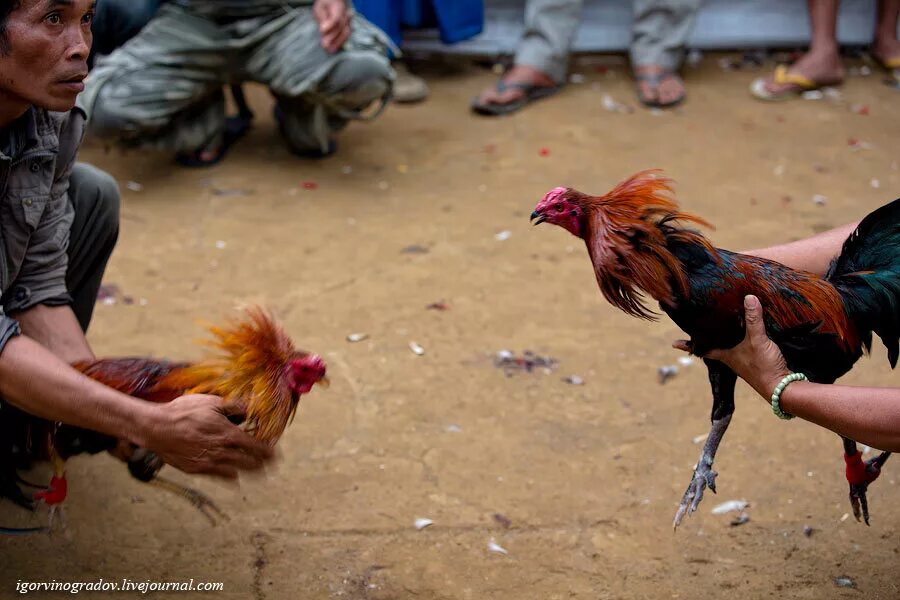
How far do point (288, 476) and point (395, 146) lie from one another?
3.11m

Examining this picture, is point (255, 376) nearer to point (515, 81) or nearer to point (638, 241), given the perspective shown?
point (638, 241)

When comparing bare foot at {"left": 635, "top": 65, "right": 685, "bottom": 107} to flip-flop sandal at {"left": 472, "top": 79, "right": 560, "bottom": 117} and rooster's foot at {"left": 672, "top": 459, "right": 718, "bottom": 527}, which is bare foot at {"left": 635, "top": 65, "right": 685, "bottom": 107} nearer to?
flip-flop sandal at {"left": 472, "top": 79, "right": 560, "bottom": 117}

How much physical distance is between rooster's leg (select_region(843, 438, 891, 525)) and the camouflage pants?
3.25 meters

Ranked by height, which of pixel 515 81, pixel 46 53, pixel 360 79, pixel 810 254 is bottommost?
pixel 515 81

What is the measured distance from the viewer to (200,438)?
2.19 metres

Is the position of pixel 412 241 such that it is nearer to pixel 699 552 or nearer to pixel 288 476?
pixel 288 476

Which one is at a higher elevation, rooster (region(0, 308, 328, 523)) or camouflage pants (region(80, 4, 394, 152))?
rooster (region(0, 308, 328, 523))

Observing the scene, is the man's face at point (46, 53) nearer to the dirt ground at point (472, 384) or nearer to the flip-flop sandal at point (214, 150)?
the dirt ground at point (472, 384)

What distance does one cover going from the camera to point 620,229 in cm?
223

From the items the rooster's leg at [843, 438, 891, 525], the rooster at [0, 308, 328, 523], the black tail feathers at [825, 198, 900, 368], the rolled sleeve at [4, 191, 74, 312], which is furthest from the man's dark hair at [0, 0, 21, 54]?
the rooster's leg at [843, 438, 891, 525]

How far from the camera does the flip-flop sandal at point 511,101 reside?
6246 mm

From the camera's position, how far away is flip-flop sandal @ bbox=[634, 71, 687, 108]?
20.7 feet

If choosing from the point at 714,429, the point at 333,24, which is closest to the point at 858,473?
the point at 714,429

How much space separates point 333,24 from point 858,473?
3.42 metres
